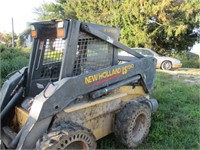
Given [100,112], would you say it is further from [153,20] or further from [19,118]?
[153,20]

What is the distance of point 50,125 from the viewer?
2.39m

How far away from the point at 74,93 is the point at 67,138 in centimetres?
53

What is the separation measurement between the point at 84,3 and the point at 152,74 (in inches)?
714

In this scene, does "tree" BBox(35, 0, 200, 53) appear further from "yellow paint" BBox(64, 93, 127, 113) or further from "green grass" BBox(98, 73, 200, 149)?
"yellow paint" BBox(64, 93, 127, 113)

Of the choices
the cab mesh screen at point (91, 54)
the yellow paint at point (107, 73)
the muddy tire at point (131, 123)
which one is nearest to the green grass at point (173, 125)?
the muddy tire at point (131, 123)

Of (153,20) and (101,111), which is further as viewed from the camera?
(153,20)

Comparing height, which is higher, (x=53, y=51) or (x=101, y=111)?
(x=53, y=51)

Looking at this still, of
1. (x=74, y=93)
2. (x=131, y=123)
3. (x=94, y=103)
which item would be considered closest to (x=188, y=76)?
(x=131, y=123)

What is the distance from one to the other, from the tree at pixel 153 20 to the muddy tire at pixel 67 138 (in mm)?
14656

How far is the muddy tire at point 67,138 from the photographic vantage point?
2121 millimetres

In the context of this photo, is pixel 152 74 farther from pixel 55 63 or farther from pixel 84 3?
pixel 84 3

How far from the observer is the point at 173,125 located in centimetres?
392

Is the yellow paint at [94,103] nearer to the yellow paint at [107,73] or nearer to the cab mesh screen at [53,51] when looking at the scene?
the yellow paint at [107,73]

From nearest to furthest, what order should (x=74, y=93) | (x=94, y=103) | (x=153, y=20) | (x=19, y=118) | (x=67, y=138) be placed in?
(x=67, y=138)
(x=74, y=93)
(x=94, y=103)
(x=19, y=118)
(x=153, y=20)
